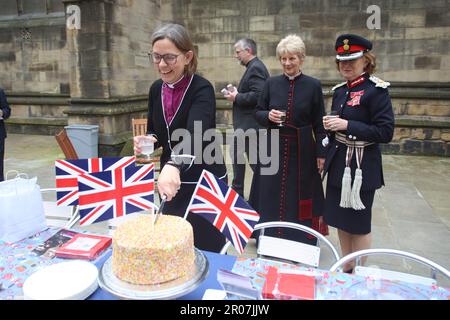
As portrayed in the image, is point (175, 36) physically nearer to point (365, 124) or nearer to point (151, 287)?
point (151, 287)

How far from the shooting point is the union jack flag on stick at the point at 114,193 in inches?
73.2

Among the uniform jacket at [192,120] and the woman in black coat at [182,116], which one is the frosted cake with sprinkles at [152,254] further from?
the uniform jacket at [192,120]

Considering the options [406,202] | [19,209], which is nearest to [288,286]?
[19,209]

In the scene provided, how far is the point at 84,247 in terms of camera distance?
5.72 ft

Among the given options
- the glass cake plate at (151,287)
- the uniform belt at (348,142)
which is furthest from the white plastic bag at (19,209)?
the uniform belt at (348,142)

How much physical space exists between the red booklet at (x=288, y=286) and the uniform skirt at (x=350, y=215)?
4.01ft

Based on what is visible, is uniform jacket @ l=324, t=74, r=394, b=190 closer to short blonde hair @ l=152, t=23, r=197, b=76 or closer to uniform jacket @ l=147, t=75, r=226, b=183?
uniform jacket @ l=147, t=75, r=226, b=183

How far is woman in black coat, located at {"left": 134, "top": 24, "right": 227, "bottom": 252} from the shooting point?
1896mm

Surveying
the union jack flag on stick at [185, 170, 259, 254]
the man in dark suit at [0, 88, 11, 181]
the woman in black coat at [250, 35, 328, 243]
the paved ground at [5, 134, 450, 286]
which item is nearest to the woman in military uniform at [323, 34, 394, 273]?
the woman in black coat at [250, 35, 328, 243]

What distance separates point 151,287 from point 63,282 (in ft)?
1.23

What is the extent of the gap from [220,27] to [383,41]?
365cm

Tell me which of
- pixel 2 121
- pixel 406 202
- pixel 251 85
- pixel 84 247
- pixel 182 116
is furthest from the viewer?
pixel 2 121

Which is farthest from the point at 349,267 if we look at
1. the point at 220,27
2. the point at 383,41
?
the point at 220,27

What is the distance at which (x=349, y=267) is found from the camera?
2.43 metres
